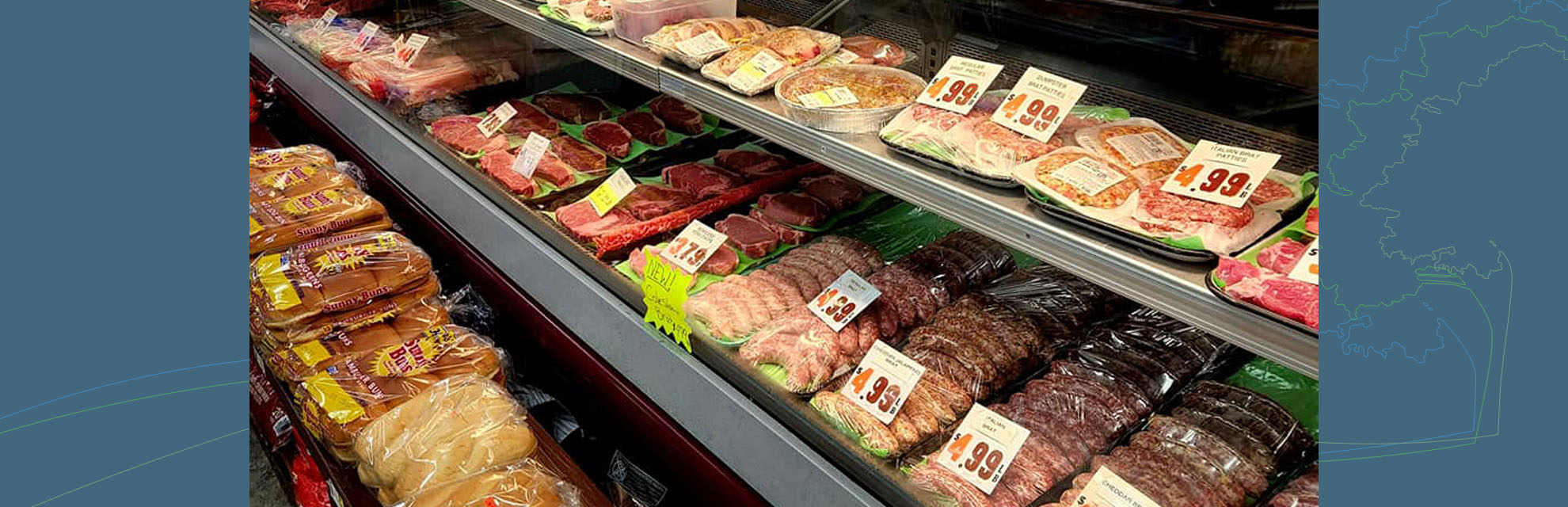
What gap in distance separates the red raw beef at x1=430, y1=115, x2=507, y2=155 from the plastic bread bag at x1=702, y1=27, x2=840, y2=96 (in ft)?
4.56

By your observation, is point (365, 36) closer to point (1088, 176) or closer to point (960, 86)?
point (960, 86)

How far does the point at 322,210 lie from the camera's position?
366 cm

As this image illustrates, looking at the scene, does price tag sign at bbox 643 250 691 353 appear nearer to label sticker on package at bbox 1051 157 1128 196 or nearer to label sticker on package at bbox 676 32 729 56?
label sticker on package at bbox 676 32 729 56

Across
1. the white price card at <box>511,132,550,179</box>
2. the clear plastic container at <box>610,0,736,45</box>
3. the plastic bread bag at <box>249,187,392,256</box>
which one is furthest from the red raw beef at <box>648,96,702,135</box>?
the plastic bread bag at <box>249,187,392,256</box>

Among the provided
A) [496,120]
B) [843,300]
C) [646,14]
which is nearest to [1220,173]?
[843,300]

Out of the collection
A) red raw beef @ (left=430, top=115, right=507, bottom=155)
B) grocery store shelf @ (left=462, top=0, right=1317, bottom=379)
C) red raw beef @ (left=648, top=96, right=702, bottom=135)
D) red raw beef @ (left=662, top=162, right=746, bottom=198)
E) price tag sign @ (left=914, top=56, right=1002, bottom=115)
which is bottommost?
red raw beef @ (left=430, top=115, right=507, bottom=155)

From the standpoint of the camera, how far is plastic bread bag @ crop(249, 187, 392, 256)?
11.4 ft

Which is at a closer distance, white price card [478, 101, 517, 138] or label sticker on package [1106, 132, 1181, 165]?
label sticker on package [1106, 132, 1181, 165]

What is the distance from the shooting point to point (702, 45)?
9.07ft

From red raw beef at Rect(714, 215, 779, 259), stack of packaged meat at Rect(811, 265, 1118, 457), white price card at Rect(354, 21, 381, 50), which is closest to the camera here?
stack of packaged meat at Rect(811, 265, 1118, 457)

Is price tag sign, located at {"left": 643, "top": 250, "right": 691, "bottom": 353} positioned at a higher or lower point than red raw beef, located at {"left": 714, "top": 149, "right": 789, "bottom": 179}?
lower

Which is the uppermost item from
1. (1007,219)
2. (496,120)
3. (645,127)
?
(1007,219)

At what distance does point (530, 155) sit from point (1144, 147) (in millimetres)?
2181
